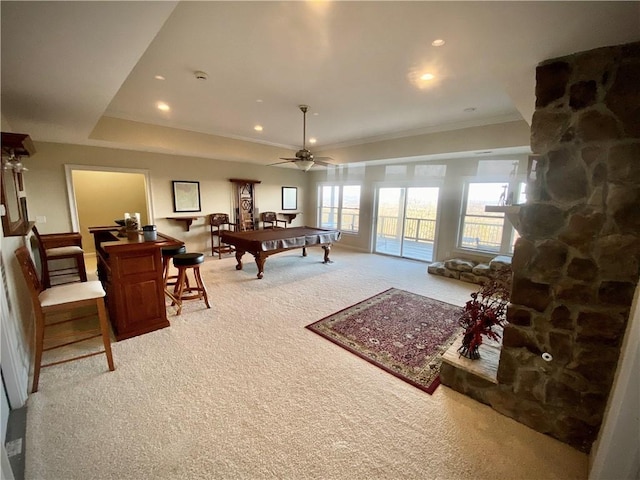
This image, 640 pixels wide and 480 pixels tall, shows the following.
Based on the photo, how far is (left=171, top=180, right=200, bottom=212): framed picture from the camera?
18.7 ft

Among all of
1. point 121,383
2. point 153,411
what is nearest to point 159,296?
point 121,383

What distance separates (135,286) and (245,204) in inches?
172

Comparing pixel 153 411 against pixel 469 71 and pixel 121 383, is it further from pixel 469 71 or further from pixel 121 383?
pixel 469 71

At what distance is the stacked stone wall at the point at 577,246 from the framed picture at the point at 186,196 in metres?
6.07

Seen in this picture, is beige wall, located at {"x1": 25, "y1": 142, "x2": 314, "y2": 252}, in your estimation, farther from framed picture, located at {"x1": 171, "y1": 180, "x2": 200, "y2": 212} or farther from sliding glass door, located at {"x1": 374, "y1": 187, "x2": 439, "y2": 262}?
sliding glass door, located at {"x1": 374, "y1": 187, "x2": 439, "y2": 262}

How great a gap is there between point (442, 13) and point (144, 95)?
3494 millimetres

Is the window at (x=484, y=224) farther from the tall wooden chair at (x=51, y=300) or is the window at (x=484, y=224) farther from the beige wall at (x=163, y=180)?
the tall wooden chair at (x=51, y=300)

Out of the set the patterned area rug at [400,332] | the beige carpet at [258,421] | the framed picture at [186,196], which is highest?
the framed picture at [186,196]

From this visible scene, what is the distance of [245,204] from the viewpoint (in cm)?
682

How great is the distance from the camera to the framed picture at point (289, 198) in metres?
7.71

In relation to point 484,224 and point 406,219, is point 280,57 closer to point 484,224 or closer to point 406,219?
point 484,224

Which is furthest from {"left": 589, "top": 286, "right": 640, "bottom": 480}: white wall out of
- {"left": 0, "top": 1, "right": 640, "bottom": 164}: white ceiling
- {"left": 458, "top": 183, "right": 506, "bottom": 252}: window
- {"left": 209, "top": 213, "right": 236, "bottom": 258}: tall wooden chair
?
{"left": 209, "top": 213, "right": 236, "bottom": 258}: tall wooden chair

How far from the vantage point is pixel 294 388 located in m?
2.01

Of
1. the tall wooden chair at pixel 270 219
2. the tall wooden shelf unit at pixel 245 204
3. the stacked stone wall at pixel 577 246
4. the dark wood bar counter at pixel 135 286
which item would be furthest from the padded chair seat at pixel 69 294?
the tall wooden chair at pixel 270 219
